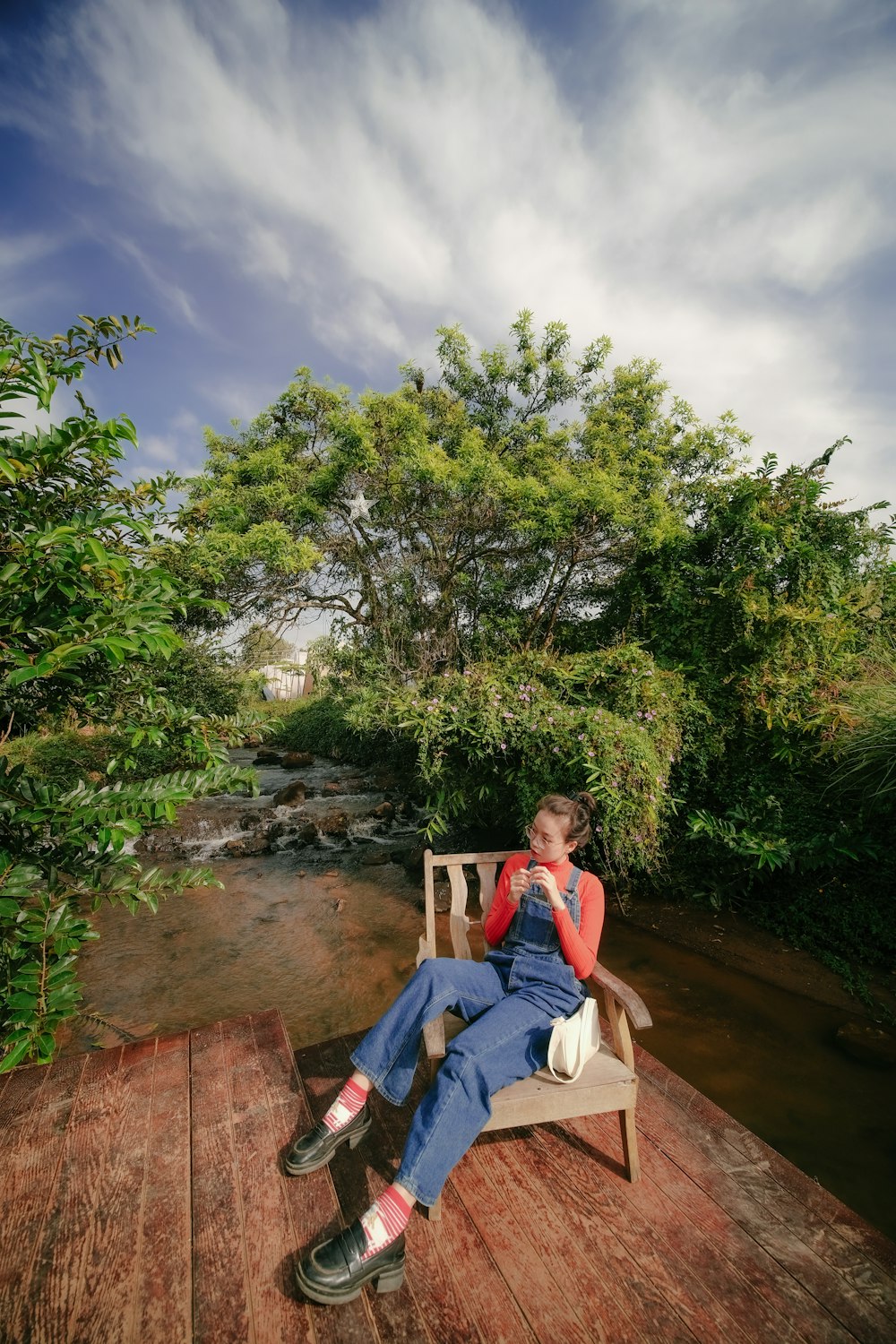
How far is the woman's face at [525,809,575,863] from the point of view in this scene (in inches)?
104

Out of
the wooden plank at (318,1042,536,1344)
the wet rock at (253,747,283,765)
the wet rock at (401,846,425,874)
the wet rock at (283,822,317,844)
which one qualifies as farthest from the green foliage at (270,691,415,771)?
the wooden plank at (318,1042,536,1344)

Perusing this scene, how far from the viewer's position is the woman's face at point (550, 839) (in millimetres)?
2654

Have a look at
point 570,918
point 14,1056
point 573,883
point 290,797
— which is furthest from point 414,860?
point 14,1056

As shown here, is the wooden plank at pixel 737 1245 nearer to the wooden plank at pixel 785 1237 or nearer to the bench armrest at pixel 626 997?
the wooden plank at pixel 785 1237

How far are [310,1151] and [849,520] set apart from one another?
7.58 meters

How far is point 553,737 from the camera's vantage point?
5566 millimetres

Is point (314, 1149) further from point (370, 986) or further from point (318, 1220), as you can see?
point (370, 986)

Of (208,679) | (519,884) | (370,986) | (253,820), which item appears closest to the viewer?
(519,884)

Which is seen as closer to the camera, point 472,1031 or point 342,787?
point 472,1031

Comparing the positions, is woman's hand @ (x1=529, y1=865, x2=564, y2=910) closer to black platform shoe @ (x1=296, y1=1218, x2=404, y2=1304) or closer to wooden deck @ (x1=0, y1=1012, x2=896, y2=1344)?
wooden deck @ (x1=0, y1=1012, x2=896, y2=1344)

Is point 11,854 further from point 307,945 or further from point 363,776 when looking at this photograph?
point 363,776

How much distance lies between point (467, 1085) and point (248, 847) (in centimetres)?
794

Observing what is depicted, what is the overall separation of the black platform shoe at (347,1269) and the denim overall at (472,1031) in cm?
18

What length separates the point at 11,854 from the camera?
2.05m
